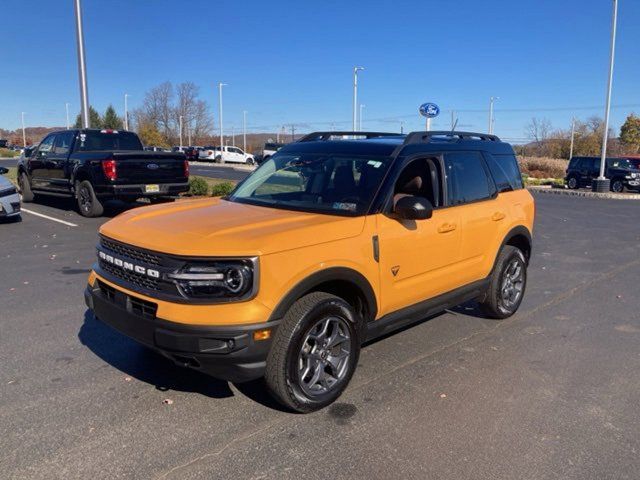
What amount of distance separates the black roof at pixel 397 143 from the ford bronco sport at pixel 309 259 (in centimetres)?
2

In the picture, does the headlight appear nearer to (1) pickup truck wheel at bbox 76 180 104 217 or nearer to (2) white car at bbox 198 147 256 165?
(1) pickup truck wheel at bbox 76 180 104 217

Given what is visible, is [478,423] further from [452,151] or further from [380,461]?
[452,151]

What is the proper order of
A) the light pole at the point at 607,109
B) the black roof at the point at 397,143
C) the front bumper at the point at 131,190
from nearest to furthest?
the black roof at the point at 397,143 < the front bumper at the point at 131,190 < the light pole at the point at 607,109

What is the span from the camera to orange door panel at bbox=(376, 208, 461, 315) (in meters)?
4.02

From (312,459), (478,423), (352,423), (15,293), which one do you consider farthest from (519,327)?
(15,293)

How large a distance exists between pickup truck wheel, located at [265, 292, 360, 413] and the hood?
0.43 meters

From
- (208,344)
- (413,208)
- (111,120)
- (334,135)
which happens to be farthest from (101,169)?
(111,120)

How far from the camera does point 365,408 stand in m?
3.72

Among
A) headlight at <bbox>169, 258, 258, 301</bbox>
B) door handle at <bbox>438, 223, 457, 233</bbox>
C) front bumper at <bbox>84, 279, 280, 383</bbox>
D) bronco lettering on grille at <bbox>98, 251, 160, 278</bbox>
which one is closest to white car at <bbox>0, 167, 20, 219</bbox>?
bronco lettering on grille at <bbox>98, 251, 160, 278</bbox>

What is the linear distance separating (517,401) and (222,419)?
6.67 ft

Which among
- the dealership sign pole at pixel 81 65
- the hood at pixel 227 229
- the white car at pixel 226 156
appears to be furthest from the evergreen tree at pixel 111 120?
the hood at pixel 227 229

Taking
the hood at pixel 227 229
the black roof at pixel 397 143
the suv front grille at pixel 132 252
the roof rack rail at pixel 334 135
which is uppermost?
the roof rack rail at pixel 334 135

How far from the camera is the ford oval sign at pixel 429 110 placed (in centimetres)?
1862

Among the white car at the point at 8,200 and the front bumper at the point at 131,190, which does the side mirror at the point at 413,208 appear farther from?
the white car at the point at 8,200
